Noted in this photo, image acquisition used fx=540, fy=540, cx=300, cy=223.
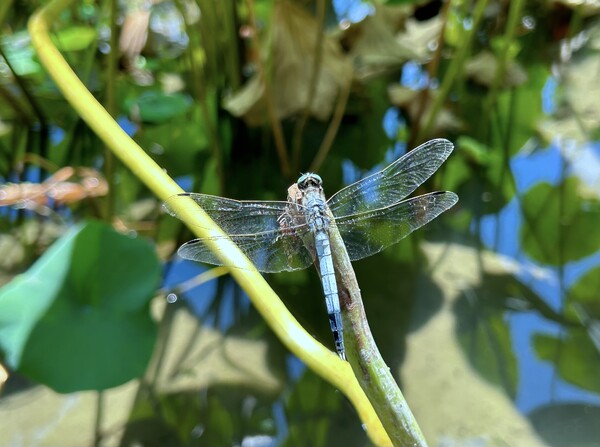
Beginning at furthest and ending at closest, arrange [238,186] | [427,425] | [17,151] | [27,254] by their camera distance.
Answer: [17,151], [238,186], [27,254], [427,425]

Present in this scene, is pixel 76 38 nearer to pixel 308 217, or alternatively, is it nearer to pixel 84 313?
pixel 84 313

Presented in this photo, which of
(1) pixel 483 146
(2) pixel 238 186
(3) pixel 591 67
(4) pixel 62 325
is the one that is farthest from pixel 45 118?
(3) pixel 591 67

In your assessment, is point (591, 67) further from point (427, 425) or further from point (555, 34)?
point (427, 425)

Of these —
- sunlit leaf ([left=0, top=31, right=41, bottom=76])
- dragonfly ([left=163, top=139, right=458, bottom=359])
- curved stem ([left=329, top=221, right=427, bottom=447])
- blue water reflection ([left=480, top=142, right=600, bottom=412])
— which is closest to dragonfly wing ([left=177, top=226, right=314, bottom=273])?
dragonfly ([left=163, top=139, right=458, bottom=359])

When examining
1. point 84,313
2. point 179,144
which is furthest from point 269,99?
point 84,313

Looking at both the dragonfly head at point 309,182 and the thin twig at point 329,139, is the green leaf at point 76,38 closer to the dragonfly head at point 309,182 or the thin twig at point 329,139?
the thin twig at point 329,139

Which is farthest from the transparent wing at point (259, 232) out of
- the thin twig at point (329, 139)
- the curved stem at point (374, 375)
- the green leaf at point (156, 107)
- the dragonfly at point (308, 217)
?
the green leaf at point (156, 107)

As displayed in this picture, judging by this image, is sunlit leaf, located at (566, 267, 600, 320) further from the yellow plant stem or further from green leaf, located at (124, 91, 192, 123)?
green leaf, located at (124, 91, 192, 123)
